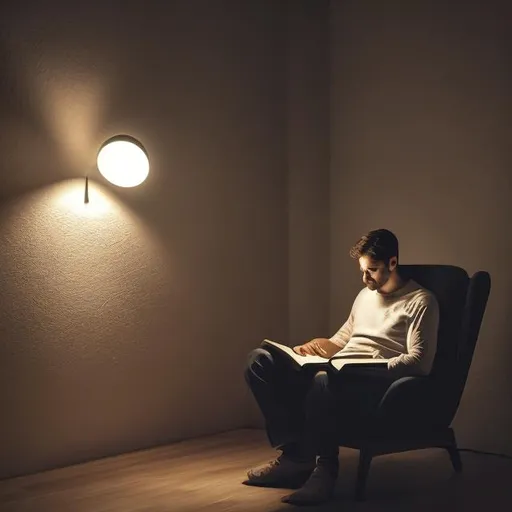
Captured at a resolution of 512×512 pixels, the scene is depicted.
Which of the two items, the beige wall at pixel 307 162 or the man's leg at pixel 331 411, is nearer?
the man's leg at pixel 331 411

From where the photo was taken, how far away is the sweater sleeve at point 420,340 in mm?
3312

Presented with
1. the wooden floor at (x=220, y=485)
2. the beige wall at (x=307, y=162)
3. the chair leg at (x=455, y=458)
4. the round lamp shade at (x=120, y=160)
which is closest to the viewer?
the wooden floor at (x=220, y=485)

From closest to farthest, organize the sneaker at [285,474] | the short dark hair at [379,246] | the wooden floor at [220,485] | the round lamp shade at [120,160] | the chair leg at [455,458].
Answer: the wooden floor at [220,485]
the sneaker at [285,474]
the short dark hair at [379,246]
the chair leg at [455,458]
the round lamp shade at [120,160]

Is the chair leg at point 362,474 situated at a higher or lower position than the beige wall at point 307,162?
lower

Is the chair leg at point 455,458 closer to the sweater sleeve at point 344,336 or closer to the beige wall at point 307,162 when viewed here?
the sweater sleeve at point 344,336

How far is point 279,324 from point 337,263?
482 millimetres

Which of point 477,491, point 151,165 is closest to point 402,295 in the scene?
point 477,491

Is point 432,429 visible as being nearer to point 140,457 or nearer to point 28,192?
point 140,457

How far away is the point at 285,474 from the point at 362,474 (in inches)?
13.1

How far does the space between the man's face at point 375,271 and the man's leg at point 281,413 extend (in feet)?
1.64

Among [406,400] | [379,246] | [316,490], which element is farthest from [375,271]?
[316,490]

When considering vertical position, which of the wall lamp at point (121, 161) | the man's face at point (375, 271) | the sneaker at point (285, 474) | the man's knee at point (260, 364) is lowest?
the sneaker at point (285, 474)

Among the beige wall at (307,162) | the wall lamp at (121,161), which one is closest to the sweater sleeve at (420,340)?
the beige wall at (307,162)

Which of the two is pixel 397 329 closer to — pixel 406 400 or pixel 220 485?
pixel 406 400
